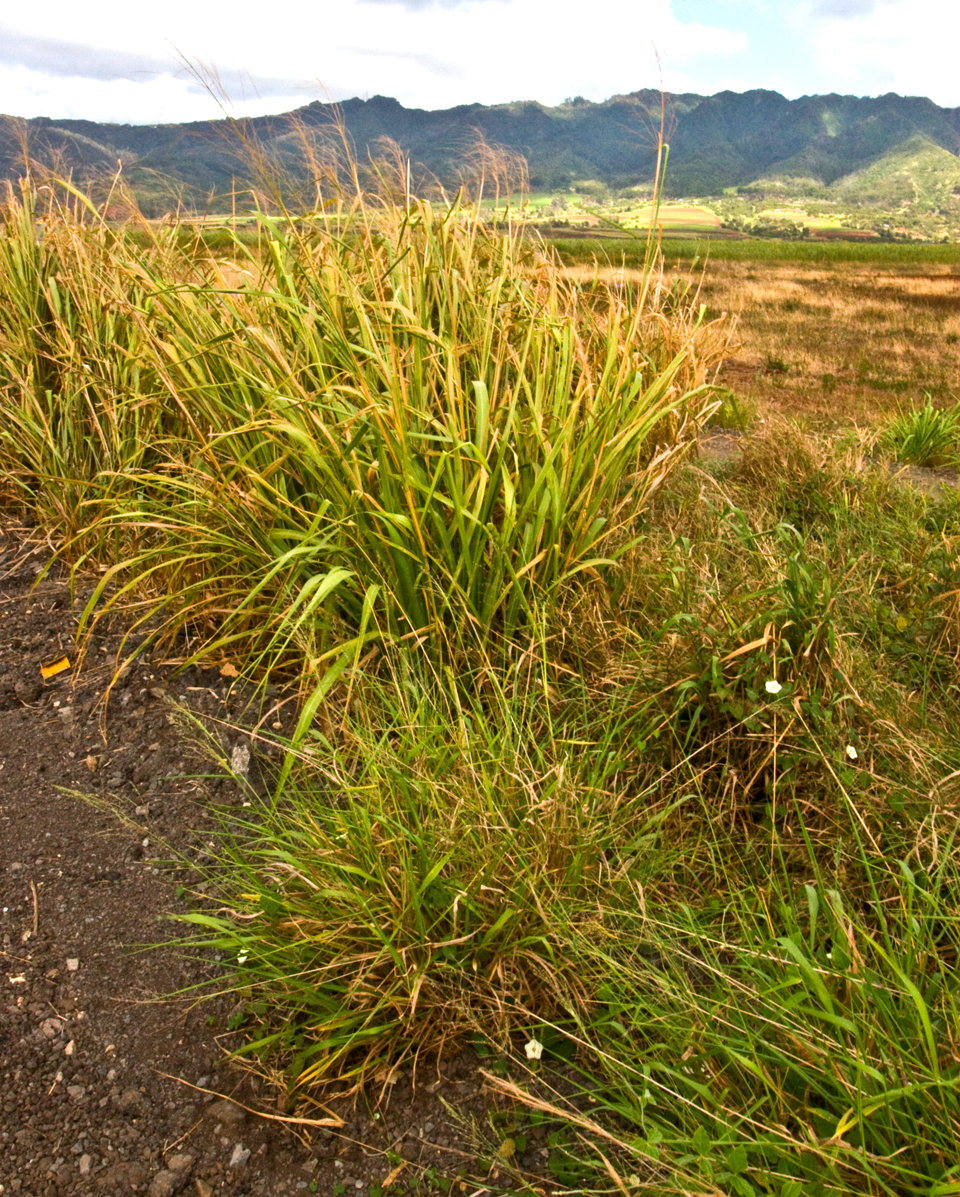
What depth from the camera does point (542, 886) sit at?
1476 mm

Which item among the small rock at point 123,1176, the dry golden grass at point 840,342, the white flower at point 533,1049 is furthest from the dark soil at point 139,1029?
the dry golden grass at point 840,342

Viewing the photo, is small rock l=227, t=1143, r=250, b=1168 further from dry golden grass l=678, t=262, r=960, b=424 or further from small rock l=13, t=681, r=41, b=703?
dry golden grass l=678, t=262, r=960, b=424

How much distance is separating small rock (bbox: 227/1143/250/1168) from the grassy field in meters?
0.11

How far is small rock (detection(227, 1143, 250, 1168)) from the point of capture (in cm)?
125

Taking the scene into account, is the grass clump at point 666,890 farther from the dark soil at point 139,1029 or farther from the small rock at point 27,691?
the small rock at point 27,691

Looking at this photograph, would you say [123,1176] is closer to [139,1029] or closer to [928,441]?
[139,1029]

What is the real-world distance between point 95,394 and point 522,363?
1.82 metres

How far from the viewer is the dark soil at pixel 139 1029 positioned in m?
1.24

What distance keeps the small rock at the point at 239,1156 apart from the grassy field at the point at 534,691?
107mm

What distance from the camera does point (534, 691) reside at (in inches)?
79.1

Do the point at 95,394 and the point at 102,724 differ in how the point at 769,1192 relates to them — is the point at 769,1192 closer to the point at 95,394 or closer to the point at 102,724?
the point at 102,724

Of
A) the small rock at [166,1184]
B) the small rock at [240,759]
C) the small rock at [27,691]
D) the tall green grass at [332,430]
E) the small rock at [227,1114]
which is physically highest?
the tall green grass at [332,430]

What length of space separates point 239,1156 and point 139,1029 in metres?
0.32

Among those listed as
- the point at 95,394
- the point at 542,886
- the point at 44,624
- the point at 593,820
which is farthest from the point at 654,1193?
the point at 95,394
